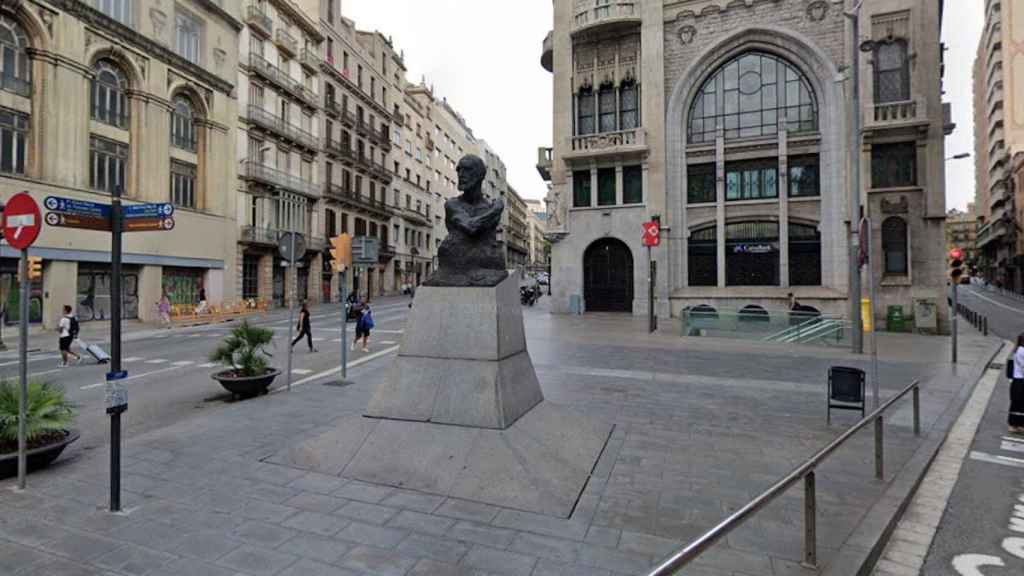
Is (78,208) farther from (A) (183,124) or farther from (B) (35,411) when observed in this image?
(A) (183,124)

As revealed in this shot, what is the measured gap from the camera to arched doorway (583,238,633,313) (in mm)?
29094

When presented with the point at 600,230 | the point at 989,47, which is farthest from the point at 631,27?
the point at 989,47

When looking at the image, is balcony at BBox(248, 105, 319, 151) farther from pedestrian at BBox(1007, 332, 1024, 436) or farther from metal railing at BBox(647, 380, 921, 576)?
pedestrian at BBox(1007, 332, 1024, 436)

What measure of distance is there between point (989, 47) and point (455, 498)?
311 ft

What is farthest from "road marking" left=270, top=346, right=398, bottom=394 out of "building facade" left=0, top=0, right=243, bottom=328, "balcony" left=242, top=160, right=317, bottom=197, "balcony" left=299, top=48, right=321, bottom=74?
"balcony" left=299, top=48, right=321, bottom=74

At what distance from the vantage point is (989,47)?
65.8 meters

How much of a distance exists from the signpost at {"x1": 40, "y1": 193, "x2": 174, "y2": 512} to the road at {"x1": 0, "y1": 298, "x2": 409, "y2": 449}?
283 centimetres

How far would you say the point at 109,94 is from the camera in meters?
25.6

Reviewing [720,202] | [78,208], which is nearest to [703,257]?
[720,202]

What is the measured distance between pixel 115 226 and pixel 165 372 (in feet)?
32.0

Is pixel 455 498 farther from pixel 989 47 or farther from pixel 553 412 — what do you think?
pixel 989 47

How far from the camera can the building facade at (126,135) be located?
72.5ft

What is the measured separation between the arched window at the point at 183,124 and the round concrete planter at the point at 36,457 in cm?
2974

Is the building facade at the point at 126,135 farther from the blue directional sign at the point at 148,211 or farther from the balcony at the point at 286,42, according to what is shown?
the blue directional sign at the point at 148,211
